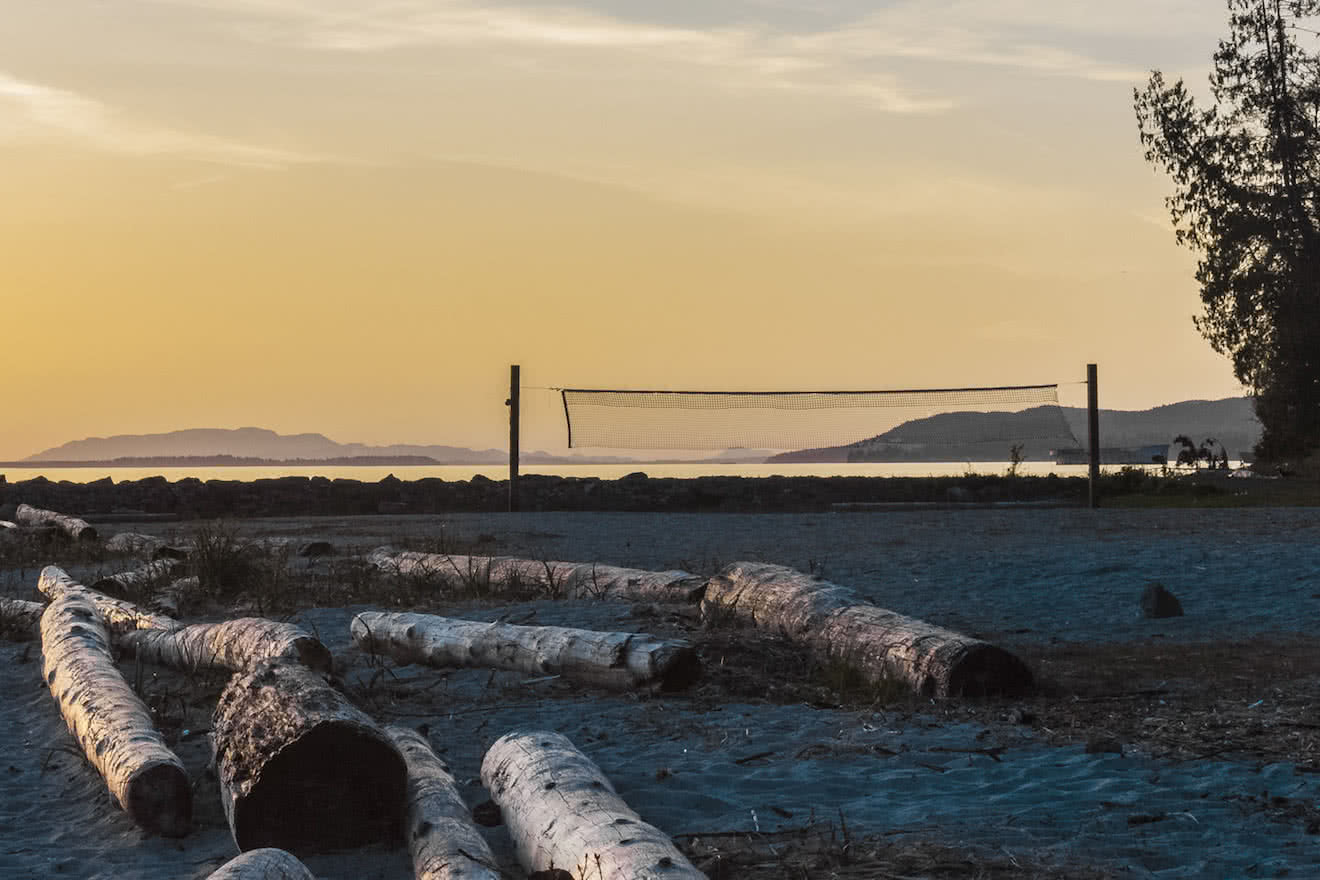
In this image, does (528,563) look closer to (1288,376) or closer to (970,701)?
(970,701)

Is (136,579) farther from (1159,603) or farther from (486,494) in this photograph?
(486,494)

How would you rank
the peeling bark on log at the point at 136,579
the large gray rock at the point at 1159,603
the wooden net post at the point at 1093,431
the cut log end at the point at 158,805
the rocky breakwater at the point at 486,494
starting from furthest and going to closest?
the rocky breakwater at the point at 486,494
the wooden net post at the point at 1093,431
the peeling bark on log at the point at 136,579
the large gray rock at the point at 1159,603
the cut log end at the point at 158,805

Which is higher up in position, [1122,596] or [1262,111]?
[1262,111]

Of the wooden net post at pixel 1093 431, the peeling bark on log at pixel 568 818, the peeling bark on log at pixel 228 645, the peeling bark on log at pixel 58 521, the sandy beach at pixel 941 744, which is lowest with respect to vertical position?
the sandy beach at pixel 941 744

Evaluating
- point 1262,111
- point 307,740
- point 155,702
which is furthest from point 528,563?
point 1262,111

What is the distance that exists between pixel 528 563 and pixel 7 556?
24.9ft

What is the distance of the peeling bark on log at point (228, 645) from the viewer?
6.62m

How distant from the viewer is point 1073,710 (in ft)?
21.0

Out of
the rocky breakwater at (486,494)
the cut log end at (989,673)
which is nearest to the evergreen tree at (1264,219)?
the rocky breakwater at (486,494)

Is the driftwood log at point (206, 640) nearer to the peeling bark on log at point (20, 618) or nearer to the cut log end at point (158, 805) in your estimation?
the peeling bark on log at point (20, 618)

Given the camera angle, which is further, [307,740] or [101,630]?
[101,630]

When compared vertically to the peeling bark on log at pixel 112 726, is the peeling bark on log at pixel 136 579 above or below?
above

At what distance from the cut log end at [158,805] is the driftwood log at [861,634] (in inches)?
144

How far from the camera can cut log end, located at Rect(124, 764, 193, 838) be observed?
486 cm
